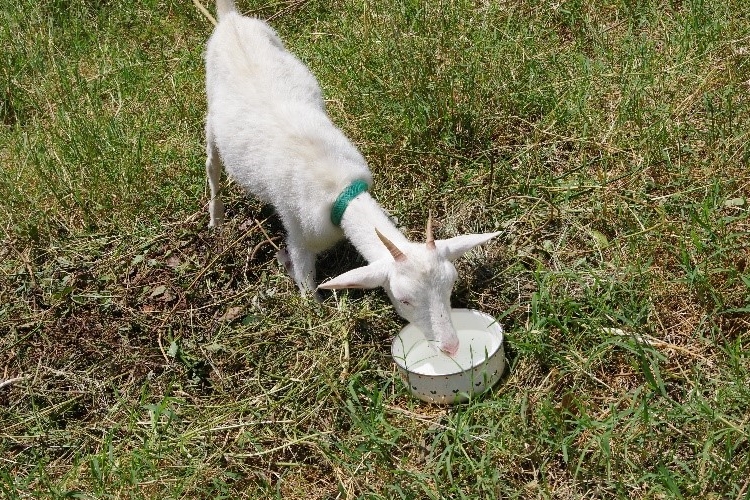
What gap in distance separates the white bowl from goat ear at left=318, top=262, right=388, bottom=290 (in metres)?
0.23

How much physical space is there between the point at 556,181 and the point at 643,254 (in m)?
0.75

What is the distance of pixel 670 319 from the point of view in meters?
3.46

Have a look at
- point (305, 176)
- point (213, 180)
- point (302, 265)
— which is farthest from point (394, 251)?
point (213, 180)

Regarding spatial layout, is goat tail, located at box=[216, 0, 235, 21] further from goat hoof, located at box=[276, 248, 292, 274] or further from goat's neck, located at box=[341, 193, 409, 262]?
goat's neck, located at box=[341, 193, 409, 262]

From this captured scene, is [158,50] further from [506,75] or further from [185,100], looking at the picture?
[506,75]

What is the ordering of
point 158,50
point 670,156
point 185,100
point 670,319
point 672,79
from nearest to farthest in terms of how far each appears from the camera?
point 670,319, point 670,156, point 672,79, point 185,100, point 158,50

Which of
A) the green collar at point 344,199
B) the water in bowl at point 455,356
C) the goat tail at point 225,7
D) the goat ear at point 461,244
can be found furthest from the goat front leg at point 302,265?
the goat tail at point 225,7

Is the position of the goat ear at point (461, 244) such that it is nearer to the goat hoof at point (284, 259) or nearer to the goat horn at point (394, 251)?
the goat horn at point (394, 251)

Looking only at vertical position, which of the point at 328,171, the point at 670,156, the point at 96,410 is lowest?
the point at 96,410

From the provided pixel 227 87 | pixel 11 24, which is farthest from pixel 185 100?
pixel 11 24

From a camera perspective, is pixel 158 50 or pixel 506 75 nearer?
pixel 506 75

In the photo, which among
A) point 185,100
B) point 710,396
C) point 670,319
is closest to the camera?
point 710,396

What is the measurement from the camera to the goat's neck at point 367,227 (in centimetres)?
376

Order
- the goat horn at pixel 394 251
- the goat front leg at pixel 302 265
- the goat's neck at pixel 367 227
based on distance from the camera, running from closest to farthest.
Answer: the goat horn at pixel 394 251 < the goat's neck at pixel 367 227 < the goat front leg at pixel 302 265
